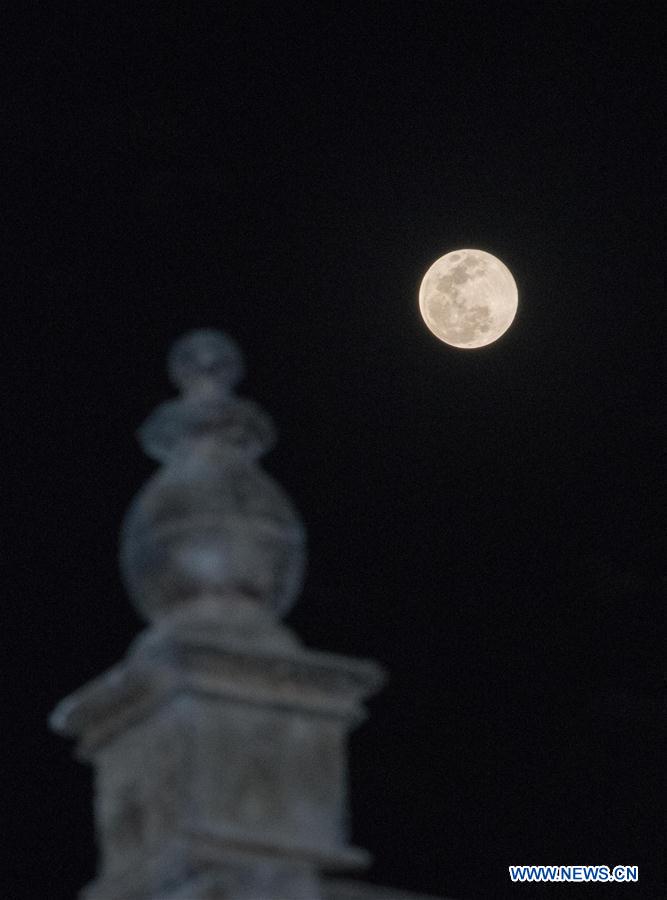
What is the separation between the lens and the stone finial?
24.3 ft

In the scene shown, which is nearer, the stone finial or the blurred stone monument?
the blurred stone monument

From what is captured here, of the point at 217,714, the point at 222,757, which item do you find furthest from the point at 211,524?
the point at 222,757

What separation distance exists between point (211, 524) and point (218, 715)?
1.94 ft

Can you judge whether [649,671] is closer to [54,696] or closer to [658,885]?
[658,885]

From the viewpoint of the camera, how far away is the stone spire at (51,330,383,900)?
6977mm

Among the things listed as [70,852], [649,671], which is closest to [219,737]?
[70,852]

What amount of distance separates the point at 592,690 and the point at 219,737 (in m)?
37.6

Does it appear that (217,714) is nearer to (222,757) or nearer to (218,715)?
(218,715)

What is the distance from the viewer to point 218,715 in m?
7.11

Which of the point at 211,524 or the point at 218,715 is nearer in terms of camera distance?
the point at 218,715

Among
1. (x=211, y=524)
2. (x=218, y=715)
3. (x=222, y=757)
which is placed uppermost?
(x=211, y=524)

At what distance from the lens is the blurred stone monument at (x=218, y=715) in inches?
275

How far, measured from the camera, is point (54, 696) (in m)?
38.0

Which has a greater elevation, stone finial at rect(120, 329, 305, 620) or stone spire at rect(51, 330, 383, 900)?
stone finial at rect(120, 329, 305, 620)
